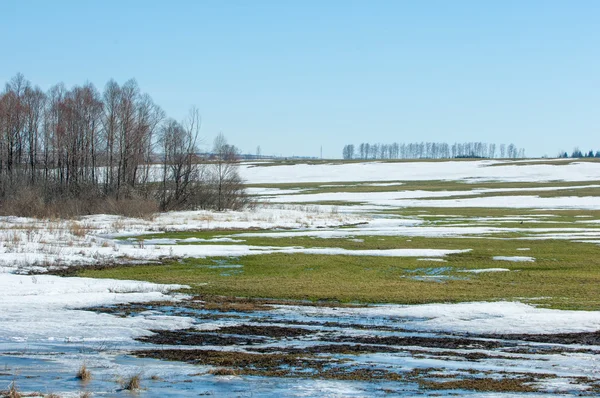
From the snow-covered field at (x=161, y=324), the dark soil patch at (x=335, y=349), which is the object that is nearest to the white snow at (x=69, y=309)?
the snow-covered field at (x=161, y=324)

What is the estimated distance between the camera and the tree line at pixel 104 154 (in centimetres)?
6550

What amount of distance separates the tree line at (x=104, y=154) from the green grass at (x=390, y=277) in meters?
35.6

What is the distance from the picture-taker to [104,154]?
70.9 metres

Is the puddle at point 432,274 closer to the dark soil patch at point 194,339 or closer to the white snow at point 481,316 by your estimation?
the white snow at point 481,316

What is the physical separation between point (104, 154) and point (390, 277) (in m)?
52.6

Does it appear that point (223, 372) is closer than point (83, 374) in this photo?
No

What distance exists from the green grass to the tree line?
35.6 meters

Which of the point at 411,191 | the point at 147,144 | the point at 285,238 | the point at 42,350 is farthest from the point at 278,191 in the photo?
the point at 42,350

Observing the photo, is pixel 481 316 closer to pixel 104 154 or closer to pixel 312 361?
pixel 312 361

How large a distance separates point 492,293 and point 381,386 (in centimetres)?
1045

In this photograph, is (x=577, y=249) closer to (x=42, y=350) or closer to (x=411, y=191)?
(x=42, y=350)

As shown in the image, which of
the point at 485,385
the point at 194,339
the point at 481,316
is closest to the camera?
the point at 485,385

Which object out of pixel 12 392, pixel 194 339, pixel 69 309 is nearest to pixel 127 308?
pixel 69 309

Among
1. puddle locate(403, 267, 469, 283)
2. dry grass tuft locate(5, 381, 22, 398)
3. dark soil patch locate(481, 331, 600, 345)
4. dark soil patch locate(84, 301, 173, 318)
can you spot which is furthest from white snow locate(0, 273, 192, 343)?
puddle locate(403, 267, 469, 283)
